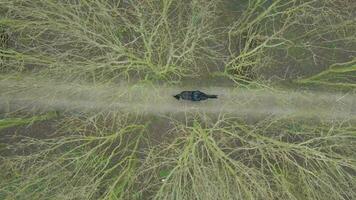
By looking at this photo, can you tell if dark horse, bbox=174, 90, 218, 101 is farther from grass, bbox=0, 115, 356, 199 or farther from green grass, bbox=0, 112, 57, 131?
green grass, bbox=0, 112, 57, 131

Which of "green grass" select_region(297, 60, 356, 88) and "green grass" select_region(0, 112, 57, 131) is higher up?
"green grass" select_region(297, 60, 356, 88)

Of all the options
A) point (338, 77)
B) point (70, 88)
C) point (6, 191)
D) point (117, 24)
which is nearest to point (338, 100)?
point (338, 77)

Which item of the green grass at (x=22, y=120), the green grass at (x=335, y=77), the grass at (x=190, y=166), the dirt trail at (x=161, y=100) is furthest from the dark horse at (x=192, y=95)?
the green grass at (x=22, y=120)

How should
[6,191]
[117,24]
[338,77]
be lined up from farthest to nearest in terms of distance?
1. [338,77]
2. [117,24]
3. [6,191]

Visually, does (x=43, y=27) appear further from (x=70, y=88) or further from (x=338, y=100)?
(x=338, y=100)

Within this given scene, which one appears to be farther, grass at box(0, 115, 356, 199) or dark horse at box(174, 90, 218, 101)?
dark horse at box(174, 90, 218, 101)

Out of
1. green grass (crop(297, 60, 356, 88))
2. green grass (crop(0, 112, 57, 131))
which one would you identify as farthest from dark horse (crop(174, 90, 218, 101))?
green grass (crop(0, 112, 57, 131))

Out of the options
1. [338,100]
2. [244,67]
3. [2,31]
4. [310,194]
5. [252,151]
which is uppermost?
[2,31]
